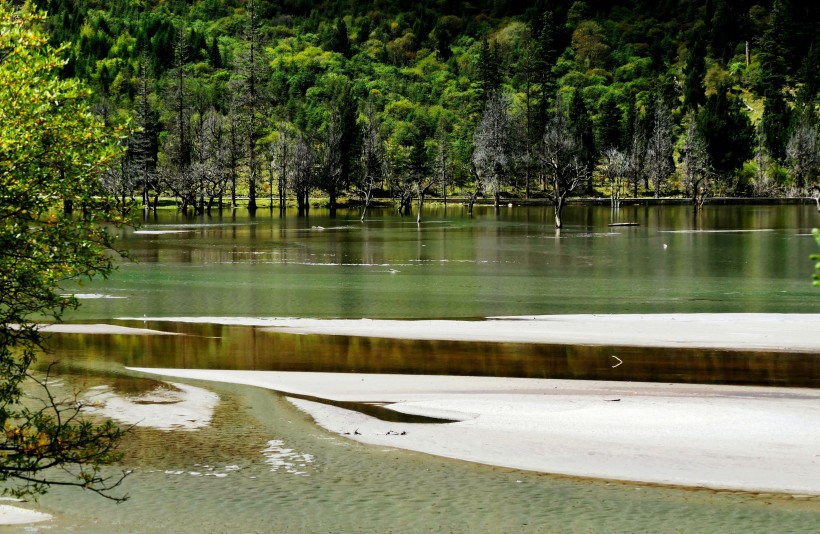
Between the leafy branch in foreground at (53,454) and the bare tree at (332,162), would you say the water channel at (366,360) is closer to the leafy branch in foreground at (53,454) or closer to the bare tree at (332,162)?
the leafy branch in foreground at (53,454)

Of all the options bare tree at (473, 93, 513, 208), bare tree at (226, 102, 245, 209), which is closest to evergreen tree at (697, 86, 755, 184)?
bare tree at (473, 93, 513, 208)

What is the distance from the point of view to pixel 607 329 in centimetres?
3366

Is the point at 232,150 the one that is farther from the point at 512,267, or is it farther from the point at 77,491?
the point at 77,491

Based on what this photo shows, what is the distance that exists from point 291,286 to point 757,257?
32.2 m

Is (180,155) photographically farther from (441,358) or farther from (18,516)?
(18,516)

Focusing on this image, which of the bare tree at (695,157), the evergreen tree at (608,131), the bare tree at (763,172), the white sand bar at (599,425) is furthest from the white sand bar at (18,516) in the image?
the evergreen tree at (608,131)

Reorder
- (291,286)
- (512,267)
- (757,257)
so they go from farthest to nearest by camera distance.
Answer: (757,257) < (512,267) < (291,286)

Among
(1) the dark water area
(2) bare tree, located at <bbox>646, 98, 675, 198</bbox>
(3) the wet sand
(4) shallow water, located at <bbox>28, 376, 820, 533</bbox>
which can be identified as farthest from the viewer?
(2) bare tree, located at <bbox>646, 98, 675, 198</bbox>

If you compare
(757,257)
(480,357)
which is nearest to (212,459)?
(480,357)

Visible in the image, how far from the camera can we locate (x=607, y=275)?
176ft

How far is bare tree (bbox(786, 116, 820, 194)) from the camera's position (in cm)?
16638

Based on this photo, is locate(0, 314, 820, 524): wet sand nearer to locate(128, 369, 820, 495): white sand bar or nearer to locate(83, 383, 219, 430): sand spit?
locate(128, 369, 820, 495): white sand bar

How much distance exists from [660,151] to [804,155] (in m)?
24.2

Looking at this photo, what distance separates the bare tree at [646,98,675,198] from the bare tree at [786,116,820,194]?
2039 cm
